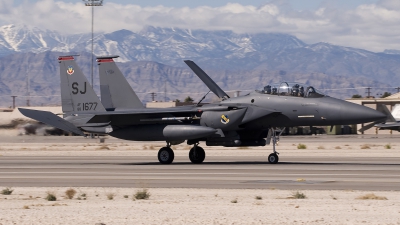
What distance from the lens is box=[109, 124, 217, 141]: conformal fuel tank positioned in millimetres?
27781

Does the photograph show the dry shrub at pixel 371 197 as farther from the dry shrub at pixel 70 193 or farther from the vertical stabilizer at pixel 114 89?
the vertical stabilizer at pixel 114 89

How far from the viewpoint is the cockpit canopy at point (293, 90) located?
1089 inches

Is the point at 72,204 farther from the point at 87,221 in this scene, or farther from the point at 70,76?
the point at 70,76

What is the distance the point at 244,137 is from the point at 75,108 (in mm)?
7425

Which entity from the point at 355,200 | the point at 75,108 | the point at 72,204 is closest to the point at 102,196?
the point at 72,204

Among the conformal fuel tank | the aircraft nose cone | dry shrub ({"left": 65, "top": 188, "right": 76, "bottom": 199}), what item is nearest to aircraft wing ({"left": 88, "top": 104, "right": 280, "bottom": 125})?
the conformal fuel tank

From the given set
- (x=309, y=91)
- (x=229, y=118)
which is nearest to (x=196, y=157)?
(x=229, y=118)

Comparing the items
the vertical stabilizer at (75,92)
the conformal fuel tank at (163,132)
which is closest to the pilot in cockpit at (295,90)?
the conformal fuel tank at (163,132)

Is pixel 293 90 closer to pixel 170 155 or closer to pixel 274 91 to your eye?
pixel 274 91

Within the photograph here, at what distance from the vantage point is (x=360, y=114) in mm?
26672

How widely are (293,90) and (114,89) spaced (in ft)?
26.0

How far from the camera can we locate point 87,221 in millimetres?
13461

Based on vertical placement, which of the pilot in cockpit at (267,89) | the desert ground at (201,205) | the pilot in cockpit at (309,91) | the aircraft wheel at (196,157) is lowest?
the desert ground at (201,205)

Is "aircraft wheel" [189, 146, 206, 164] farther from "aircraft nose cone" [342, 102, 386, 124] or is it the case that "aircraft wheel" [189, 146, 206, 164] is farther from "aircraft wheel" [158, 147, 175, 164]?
"aircraft nose cone" [342, 102, 386, 124]
